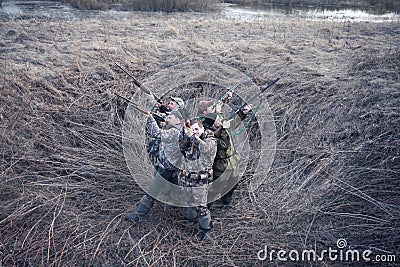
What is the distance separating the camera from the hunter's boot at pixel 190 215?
127 inches

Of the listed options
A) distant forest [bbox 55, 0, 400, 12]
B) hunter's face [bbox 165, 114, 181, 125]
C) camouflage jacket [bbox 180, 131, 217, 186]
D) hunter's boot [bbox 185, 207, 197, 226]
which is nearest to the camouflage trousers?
camouflage jacket [bbox 180, 131, 217, 186]

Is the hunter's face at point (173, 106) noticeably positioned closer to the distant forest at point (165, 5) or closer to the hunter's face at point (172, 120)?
the hunter's face at point (172, 120)

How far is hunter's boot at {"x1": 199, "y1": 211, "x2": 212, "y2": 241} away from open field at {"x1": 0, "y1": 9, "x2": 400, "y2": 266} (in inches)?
2.8

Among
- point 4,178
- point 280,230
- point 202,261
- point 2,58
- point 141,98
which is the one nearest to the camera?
point 202,261

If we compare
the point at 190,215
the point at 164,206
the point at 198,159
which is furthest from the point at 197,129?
the point at 164,206

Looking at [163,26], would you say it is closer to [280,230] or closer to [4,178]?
[4,178]

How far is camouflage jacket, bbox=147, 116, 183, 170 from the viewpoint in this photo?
3.04 metres

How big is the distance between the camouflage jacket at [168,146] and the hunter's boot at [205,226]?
577mm

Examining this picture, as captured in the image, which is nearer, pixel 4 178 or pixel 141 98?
pixel 4 178

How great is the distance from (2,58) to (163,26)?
4.75 metres

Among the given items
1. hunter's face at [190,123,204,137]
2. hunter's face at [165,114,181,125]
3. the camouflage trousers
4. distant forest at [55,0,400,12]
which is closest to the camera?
hunter's face at [190,123,204,137]

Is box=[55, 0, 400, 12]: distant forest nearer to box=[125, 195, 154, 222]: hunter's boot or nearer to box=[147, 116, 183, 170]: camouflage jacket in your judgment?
box=[147, 116, 183, 170]: camouflage jacket

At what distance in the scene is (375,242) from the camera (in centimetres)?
304

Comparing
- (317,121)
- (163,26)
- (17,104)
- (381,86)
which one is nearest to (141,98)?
(17,104)
